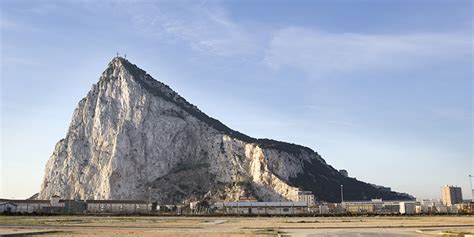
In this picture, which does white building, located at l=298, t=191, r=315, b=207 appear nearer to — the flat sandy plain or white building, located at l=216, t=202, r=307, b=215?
white building, located at l=216, t=202, r=307, b=215

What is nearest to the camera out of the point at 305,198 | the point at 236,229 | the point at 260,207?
the point at 236,229

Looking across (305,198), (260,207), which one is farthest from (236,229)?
(305,198)

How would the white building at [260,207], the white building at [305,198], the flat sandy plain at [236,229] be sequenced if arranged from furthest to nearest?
the white building at [305,198] < the white building at [260,207] < the flat sandy plain at [236,229]

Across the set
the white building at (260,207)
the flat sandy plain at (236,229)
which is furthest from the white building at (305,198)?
the flat sandy plain at (236,229)

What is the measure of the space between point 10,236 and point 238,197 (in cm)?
16107

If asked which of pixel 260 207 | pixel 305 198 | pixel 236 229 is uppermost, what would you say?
pixel 236 229

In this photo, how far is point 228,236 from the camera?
131 ft

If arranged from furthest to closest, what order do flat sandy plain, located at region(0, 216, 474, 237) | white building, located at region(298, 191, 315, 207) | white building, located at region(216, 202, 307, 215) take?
1. white building, located at region(298, 191, 315, 207)
2. white building, located at region(216, 202, 307, 215)
3. flat sandy plain, located at region(0, 216, 474, 237)

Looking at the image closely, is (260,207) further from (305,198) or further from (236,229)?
(236,229)

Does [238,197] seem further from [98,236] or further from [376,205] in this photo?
[98,236]

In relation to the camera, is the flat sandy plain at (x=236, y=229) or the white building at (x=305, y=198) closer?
the flat sandy plain at (x=236, y=229)

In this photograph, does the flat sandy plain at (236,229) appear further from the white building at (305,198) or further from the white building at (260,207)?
the white building at (305,198)

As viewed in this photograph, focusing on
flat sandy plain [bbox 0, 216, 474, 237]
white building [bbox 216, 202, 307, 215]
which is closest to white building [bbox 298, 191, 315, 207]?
white building [bbox 216, 202, 307, 215]

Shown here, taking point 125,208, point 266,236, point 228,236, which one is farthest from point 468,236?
point 125,208
